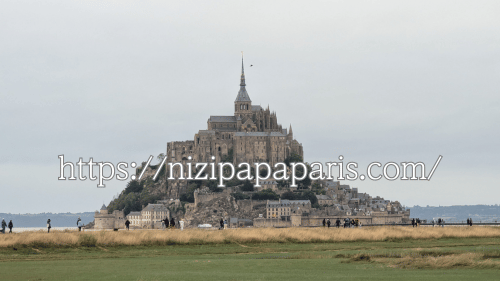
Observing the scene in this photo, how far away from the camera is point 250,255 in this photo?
104 feet

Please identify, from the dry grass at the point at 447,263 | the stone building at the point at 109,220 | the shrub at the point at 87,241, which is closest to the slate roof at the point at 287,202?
the stone building at the point at 109,220

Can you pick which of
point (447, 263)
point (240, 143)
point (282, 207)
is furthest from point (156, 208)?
point (447, 263)

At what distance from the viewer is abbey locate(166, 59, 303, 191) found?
6073 inches

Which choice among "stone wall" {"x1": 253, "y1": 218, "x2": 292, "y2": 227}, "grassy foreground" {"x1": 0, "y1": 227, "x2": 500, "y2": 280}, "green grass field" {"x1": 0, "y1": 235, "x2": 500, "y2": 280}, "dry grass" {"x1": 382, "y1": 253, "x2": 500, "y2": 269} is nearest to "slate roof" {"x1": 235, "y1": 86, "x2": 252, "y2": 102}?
"stone wall" {"x1": 253, "y1": 218, "x2": 292, "y2": 227}

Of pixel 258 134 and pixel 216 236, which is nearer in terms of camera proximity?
pixel 216 236

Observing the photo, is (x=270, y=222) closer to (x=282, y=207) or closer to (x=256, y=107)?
(x=282, y=207)

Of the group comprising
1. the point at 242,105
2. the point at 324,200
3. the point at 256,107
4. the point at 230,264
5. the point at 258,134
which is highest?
the point at 242,105

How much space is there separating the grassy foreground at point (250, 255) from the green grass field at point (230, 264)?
0.10 ft

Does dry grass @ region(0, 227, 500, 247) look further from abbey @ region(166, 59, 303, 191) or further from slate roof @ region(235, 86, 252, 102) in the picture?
slate roof @ region(235, 86, 252, 102)

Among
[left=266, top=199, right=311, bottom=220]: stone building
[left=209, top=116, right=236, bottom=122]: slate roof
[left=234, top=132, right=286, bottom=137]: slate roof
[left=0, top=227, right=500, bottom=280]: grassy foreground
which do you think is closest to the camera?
[left=0, top=227, right=500, bottom=280]: grassy foreground

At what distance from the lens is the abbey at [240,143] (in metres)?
154

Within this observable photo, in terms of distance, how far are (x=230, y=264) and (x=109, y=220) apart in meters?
128

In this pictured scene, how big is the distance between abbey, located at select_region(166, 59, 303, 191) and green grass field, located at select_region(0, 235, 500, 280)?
118 m

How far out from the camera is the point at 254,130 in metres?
164
